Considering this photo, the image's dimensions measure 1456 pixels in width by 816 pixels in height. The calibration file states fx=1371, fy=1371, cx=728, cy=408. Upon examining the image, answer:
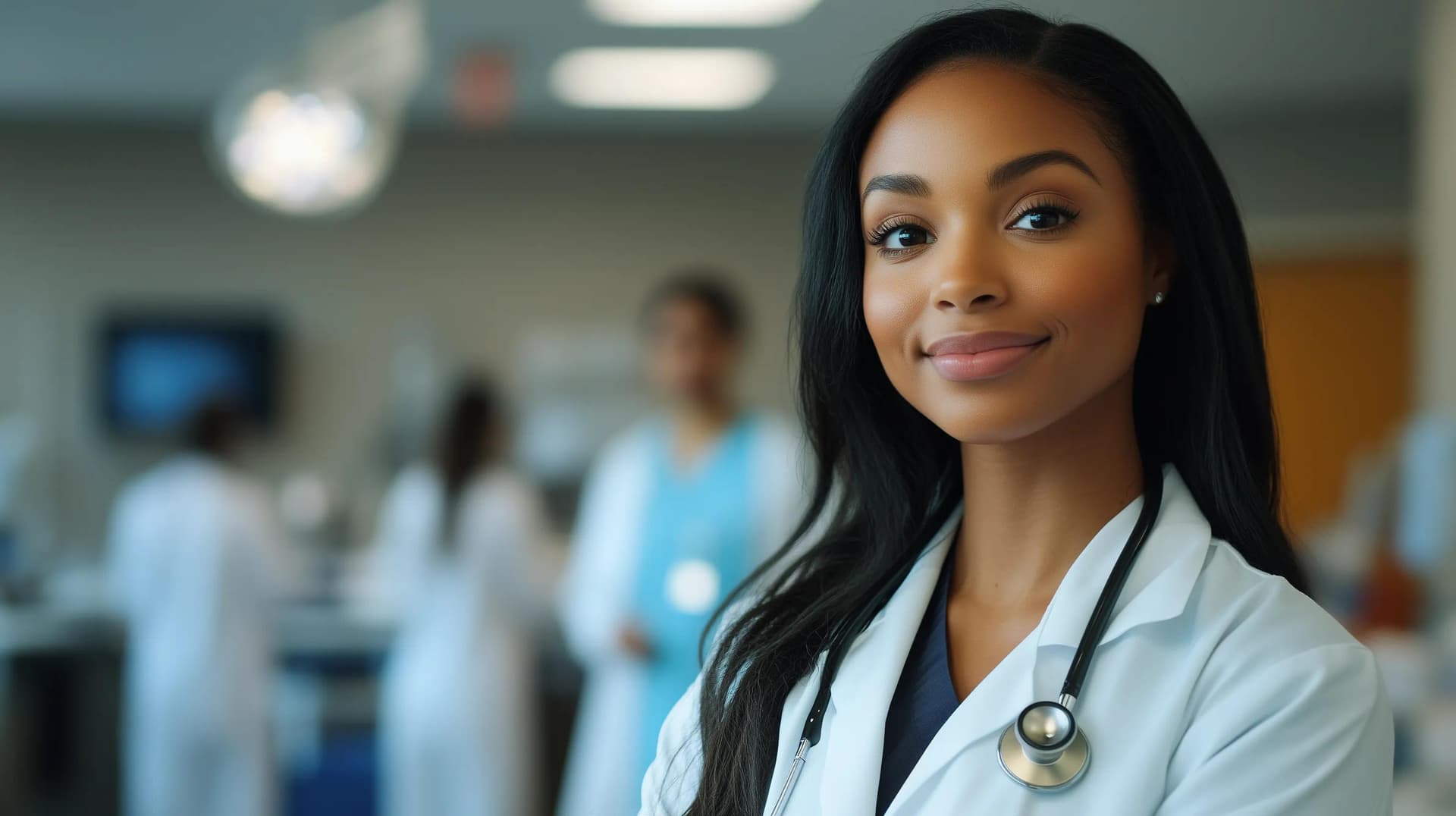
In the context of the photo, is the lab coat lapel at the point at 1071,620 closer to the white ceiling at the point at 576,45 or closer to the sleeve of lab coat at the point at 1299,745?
the sleeve of lab coat at the point at 1299,745

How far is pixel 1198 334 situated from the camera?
3.19 feet

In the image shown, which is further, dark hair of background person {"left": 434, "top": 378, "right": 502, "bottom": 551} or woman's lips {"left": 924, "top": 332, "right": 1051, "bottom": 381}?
dark hair of background person {"left": 434, "top": 378, "right": 502, "bottom": 551}

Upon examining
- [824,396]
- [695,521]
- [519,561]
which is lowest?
[519,561]

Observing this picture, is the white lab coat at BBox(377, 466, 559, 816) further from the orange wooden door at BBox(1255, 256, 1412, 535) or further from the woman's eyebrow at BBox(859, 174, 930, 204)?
the orange wooden door at BBox(1255, 256, 1412, 535)

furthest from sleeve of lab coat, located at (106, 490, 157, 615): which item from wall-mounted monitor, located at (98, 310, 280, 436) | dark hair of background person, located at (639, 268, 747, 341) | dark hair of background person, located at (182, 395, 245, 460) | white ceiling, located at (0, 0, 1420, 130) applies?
wall-mounted monitor, located at (98, 310, 280, 436)

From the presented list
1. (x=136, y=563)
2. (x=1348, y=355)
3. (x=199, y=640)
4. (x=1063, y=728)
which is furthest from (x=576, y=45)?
(x=1063, y=728)

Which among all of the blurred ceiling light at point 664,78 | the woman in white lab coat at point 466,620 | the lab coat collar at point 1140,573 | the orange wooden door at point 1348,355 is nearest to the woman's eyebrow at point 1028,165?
the lab coat collar at point 1140,573

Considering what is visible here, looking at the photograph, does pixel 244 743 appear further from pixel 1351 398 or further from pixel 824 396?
pixel 1351 398

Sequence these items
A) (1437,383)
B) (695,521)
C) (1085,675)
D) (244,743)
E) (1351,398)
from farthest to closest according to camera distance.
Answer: (1351,398) < (244,743) < (1437,383) < (695,521) < (1085,675)

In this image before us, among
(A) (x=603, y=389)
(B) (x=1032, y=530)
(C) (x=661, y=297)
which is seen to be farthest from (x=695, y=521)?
(A) (x=603, y=389)

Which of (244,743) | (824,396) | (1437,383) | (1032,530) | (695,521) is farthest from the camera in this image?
(244,743)

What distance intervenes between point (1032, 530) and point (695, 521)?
5.40 ft

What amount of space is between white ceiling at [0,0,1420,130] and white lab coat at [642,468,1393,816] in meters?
3.47

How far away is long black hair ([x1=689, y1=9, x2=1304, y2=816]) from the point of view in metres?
0.94
